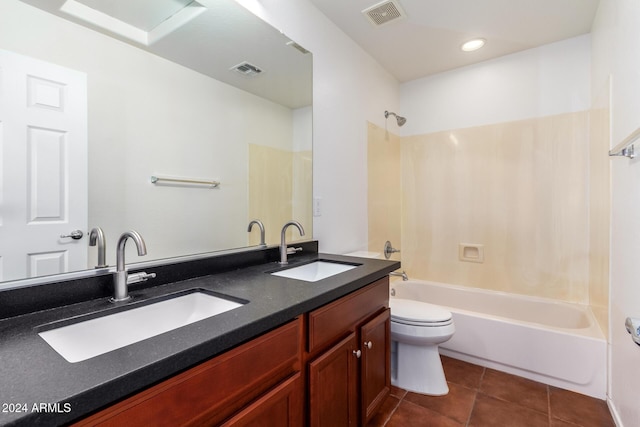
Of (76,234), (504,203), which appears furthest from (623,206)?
(76,234)

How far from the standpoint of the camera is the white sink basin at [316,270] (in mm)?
1542

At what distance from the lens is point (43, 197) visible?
3.09ft

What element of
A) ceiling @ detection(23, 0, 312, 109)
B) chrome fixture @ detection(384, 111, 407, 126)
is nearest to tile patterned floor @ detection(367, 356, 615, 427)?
ceiling @ detection(23, 0, 312, 109)

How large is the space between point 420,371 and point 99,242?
184cm

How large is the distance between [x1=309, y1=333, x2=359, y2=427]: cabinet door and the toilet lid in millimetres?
639

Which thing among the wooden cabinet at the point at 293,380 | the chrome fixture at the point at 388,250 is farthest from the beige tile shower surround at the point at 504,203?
the wooden cabinet at the point at 293,380

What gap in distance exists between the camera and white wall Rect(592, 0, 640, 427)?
1.25 meters

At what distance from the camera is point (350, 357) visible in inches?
49.2

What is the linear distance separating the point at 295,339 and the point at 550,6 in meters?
2.46

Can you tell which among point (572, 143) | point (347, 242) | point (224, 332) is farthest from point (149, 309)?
point (572, 143)

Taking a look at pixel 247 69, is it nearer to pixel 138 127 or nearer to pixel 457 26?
pixel 138 127

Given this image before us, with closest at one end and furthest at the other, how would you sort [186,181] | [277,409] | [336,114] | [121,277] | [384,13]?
[277,409] < [121,277] < [186,181] < [384,13] < [336,114]

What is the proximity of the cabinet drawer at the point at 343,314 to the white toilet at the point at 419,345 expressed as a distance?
1.28 ft

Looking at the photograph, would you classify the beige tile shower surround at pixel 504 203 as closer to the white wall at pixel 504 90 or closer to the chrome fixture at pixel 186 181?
the white wall at pixel 504 90
